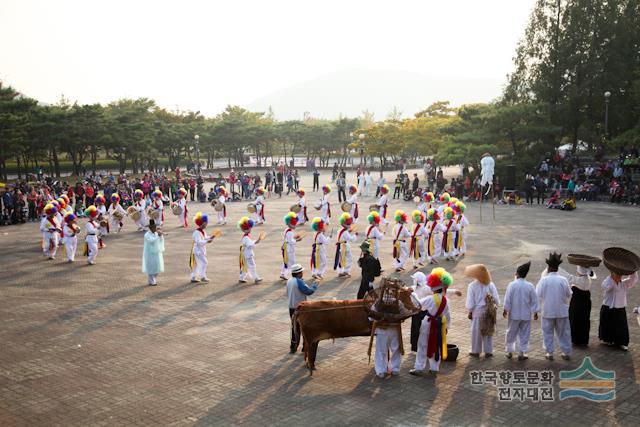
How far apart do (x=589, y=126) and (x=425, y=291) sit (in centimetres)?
3723

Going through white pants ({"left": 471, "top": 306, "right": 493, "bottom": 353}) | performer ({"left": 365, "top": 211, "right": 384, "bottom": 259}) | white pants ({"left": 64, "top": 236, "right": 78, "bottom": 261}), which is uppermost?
performer ({"left": 365, "top": 211, "right": 384, "bottom": 259})

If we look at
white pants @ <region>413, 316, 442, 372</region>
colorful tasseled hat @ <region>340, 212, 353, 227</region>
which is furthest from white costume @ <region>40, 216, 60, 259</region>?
white pants @ <region>413, 316, 442, 372</region>

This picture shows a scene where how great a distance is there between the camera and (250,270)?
14984 millimetres

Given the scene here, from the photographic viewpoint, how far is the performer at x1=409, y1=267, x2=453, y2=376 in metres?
9.00

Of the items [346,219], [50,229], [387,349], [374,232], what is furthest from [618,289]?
[50,229]

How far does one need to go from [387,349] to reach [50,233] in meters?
13.8

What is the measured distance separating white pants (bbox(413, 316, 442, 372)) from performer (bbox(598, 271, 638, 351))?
3.31 m

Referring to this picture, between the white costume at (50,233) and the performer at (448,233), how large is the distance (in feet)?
39.8

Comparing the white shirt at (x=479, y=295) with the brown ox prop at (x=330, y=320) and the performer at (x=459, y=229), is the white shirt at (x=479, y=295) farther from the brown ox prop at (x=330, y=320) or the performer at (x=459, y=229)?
the performer at (x=459, y=229)

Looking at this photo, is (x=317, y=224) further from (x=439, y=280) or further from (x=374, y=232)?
(x=439, y=280)

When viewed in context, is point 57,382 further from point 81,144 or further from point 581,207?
point 81,144

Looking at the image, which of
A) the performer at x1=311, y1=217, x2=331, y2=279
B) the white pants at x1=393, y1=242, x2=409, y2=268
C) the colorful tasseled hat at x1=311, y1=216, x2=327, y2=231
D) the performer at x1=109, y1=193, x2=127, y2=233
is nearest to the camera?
the colorful tasseled hat at x1=311, y1=216, x2=327, y2=231

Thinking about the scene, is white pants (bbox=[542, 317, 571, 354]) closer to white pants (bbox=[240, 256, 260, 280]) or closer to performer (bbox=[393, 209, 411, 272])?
performer (bbox=[393, 209, 411, 272])

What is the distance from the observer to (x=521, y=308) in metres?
9.59
